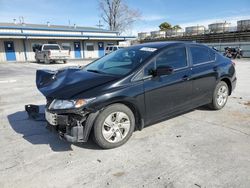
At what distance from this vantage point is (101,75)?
159 inches

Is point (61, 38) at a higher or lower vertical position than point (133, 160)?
higher

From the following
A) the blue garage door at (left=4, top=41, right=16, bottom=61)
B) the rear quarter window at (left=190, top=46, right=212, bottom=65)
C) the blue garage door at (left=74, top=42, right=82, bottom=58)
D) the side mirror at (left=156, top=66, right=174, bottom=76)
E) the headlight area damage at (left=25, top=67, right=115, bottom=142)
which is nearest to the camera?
the headlight area damage at (left=25, top=67, right=115, bottom=142)

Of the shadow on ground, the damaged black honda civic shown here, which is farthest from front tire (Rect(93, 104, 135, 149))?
the shadow on ground

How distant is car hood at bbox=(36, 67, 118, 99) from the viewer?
11.7 feet

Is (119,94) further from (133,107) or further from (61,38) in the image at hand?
(61,38)

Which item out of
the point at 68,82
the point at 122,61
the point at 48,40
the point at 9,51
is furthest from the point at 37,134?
the point at 48,40

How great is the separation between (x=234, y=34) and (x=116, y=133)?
124ft

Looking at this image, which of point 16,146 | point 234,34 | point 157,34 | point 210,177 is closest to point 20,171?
point 16,146

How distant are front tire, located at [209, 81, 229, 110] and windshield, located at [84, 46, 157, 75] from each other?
6.46ft

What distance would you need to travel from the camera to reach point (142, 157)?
11.4 ft

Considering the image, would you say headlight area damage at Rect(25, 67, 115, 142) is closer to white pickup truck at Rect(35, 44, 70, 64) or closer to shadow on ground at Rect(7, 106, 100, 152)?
shadow on ground at Rect(7, 106, 100, 152)

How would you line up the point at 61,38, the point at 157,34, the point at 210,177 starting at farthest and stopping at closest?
the point at 157,34 < the point at 61,38 < the point at 210,177

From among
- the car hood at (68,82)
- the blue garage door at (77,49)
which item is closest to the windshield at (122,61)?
the car hood at (68,82)

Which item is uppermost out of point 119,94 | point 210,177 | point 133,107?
point 119,94
